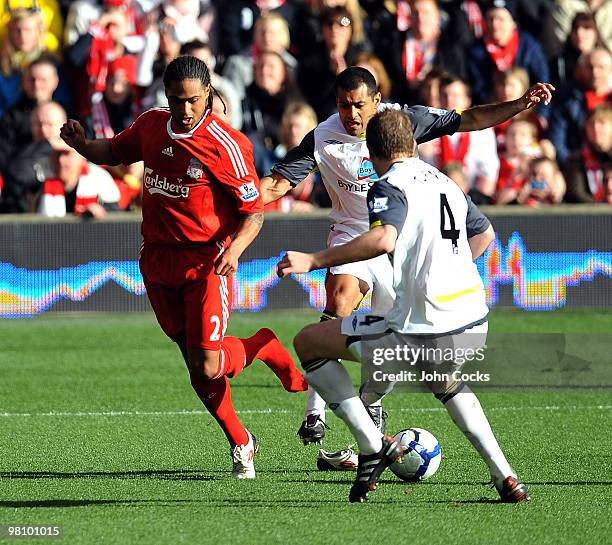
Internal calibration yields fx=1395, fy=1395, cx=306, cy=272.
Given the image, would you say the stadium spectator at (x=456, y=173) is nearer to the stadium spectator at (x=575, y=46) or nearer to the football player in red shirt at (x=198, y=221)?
the stadium spectator at (x=575, y=46)

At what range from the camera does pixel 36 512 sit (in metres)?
6.55

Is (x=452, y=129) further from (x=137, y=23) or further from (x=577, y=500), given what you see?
(x=137, y=23)

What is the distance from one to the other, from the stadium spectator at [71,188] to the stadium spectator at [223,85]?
162cm

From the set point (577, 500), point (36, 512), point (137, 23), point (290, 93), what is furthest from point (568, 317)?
point (36, 512)

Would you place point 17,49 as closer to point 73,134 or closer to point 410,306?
point 73,134

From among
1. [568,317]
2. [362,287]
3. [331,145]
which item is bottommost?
[568,317]

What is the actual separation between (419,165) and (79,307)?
29.3 feet

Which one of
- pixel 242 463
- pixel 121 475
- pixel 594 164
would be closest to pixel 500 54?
pixel 594 164

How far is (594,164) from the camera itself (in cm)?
1584

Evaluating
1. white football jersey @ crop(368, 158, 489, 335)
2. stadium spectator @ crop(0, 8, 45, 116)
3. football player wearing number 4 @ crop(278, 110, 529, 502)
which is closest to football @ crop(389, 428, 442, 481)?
football player wearing number 4 @ crop(278, 110, 529, 502)

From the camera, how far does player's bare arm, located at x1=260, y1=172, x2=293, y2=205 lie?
869 centimetres

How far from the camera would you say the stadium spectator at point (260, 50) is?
52.6ft

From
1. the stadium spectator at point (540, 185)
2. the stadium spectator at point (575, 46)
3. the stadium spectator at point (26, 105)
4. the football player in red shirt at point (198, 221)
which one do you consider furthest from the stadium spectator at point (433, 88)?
the football player in red shirt at point (198, 221)

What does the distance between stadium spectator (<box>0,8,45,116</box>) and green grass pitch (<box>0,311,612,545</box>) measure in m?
4.54
